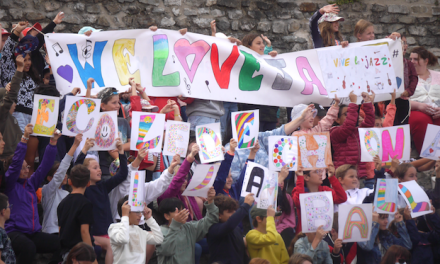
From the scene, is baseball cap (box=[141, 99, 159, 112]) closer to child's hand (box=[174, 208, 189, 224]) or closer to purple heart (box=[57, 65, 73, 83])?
purple heart (box=[57, 65, 73, 83])

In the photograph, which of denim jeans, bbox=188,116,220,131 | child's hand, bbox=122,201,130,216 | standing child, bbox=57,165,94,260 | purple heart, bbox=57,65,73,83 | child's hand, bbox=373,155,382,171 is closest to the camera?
child's hand, bbox=122,201,130,216

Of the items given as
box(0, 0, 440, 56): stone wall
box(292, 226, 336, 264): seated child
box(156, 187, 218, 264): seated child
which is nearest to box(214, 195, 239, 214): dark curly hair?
box(156, 187, 218, 264): seated child

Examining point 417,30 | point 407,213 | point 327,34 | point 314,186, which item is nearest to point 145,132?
point 314,186

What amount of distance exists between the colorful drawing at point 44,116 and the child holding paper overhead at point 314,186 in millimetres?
2400

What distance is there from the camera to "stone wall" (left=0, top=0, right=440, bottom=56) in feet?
27.8

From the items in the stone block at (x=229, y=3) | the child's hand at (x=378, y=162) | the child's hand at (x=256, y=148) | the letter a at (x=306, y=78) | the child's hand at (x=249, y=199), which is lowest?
the child's hand at (x=249, y=199)

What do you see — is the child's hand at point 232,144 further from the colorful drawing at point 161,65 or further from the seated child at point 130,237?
the colorful drawing at point 161,65

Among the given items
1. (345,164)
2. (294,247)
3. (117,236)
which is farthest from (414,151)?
(117,236)

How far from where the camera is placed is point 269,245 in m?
5.49

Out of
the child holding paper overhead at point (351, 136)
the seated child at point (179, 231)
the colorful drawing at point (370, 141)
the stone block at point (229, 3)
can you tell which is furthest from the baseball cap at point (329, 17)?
the seated child at point (179, 231)

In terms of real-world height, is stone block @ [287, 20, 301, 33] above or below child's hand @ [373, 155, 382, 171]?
Answer: above

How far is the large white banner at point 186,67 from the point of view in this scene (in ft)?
22.1

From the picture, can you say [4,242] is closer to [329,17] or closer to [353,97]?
[353,97]

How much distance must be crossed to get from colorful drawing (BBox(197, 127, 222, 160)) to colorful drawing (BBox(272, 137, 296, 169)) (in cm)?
54
